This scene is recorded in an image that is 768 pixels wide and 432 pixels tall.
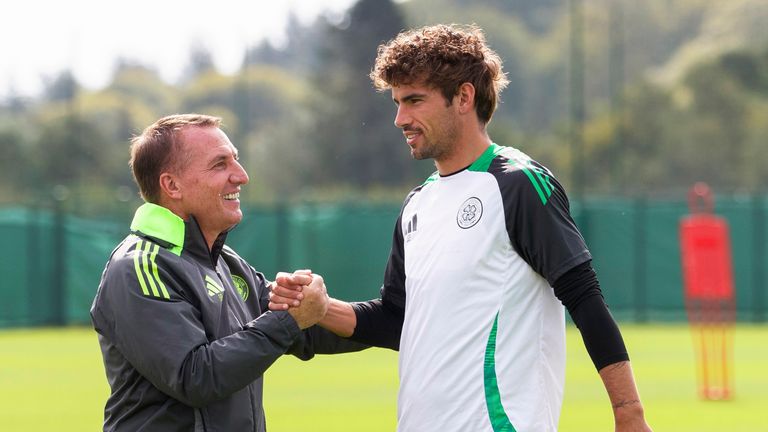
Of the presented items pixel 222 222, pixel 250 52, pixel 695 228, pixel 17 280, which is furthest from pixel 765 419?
pixel 250 52

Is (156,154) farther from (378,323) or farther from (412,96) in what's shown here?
(378,323)

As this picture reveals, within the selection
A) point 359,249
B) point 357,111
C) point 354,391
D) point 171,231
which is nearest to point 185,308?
point 171,231

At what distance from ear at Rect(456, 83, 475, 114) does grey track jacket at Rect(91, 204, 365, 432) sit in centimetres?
104

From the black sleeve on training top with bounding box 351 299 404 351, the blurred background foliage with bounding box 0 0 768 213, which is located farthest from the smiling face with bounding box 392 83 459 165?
the blurred background foliage with bounding box 0 0 768 213

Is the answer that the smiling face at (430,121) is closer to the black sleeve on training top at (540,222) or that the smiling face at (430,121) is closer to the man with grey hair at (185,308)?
the black sleeve on training top at (540,222)

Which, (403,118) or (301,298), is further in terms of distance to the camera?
(403,118)

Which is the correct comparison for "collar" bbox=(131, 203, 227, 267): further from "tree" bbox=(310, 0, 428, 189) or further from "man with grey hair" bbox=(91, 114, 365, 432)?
"tree" bbox=(310, 0, 428, 189)

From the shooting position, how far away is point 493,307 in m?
4.36

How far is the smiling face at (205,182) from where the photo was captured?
439cm

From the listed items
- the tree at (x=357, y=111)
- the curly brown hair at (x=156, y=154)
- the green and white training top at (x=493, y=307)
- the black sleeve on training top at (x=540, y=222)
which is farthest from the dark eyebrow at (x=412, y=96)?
the tree at (x=357, y=111)

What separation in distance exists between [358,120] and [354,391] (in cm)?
1658

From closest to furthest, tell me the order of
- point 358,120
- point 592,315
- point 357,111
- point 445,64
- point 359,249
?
point 592,315 → point 445,64 → point 359,249 → point 358,120 → point 357,111

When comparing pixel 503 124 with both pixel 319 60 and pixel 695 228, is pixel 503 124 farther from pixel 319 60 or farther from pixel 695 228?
pixel 695 228

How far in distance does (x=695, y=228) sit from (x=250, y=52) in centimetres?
1669
